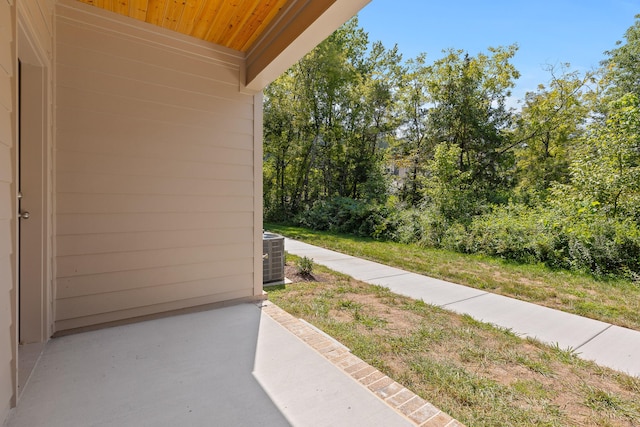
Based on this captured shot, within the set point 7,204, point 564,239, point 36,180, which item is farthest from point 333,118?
point 7,204

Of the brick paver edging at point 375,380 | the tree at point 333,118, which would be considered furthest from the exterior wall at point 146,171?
the tree at point 333,118

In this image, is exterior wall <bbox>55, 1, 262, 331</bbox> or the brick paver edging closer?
the brick paver edging

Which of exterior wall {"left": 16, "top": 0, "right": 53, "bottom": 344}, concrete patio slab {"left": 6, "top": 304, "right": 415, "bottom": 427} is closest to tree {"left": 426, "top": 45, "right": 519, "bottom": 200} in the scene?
concrete patio slab {"left": 6, "top": 304, "right": 415, "bottom": 427}

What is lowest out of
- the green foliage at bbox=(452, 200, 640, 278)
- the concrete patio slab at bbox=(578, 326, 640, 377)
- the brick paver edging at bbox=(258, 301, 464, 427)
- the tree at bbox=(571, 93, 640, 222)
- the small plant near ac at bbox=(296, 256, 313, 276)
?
the concrete patio slab at bbox=(578, 326, 640, 377)

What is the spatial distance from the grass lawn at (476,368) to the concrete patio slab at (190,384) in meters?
0.41

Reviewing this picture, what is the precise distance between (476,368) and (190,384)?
5.97 ft

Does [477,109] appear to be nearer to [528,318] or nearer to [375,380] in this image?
[528,318]

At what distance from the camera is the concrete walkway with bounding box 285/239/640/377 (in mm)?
2402

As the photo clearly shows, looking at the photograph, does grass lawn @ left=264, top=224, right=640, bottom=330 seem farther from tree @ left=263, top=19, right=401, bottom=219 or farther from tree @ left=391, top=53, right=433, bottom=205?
tree @ left=263, top=19, right=401, bottom=219

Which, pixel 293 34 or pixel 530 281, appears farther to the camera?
pixel 530 281

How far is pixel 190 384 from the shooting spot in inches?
73.0

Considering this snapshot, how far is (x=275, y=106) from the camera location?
11.9 metres

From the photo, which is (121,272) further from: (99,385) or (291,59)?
(291,59)

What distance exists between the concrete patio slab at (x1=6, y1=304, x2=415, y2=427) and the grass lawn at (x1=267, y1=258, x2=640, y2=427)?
41 centimetres
